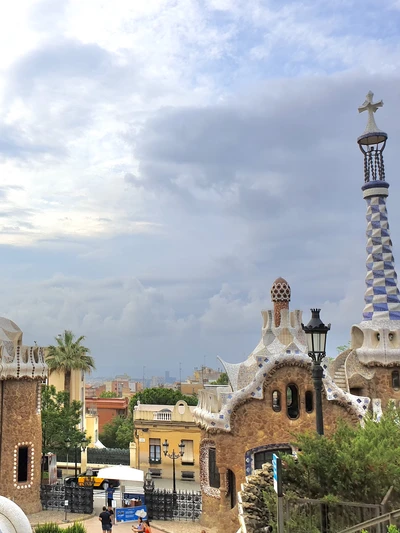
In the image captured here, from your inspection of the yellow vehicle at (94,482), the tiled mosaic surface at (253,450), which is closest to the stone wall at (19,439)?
the yellow vehicle at (94,482)

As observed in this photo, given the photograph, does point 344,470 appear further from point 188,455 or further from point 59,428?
point 188,455

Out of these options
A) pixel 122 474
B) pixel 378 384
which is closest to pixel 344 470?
pixel 378 384

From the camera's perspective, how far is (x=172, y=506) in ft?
69.7

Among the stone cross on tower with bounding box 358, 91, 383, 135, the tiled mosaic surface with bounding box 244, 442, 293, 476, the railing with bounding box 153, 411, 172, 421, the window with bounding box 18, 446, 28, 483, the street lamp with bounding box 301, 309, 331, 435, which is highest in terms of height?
the stone cross on tower with bounding box 358, 91, 383, 135

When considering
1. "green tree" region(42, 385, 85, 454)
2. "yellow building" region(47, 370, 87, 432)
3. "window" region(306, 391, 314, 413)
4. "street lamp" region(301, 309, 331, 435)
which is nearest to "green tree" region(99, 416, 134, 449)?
"yellow building" region(47, 370, 87, 432)

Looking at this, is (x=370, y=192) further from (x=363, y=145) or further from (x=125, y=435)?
(x=125, y=435)

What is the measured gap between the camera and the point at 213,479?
1877 centimetres

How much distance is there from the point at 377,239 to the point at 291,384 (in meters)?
6.84

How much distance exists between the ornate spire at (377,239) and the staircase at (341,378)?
2.13m

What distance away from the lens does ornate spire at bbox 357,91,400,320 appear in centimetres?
2023

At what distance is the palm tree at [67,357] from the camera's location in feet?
127

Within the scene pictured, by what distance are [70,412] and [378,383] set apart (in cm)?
1655

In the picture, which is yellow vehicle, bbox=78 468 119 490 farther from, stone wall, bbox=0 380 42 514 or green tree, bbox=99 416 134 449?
green tree, bbox=99 416 134 449

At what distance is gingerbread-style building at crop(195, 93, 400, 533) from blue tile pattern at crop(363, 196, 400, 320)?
0.12ft
